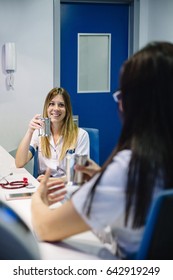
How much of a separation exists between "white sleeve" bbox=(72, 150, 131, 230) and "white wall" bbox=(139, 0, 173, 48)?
2459mm

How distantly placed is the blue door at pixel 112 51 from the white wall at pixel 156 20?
0.15 m

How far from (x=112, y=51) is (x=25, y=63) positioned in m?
0.79

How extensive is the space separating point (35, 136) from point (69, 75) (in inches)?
49.5

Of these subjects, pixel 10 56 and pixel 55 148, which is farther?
pixel 10 56

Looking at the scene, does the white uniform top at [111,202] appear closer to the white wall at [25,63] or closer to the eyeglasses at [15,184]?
the eyeglasses at [15,184]

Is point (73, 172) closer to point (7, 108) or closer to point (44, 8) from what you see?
point (7, 108)

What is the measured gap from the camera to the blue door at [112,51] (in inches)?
139

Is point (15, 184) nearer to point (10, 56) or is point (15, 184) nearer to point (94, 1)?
point (10, 56)

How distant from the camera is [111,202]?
104cm

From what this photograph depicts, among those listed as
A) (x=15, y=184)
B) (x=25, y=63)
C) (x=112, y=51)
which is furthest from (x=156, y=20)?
(x=15, y=184)

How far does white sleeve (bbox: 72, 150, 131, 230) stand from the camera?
1035 millimetres

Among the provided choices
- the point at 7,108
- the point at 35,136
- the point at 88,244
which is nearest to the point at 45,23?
the point at 7,108

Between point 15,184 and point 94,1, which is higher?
point 94,1

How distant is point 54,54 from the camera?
3.42 m
